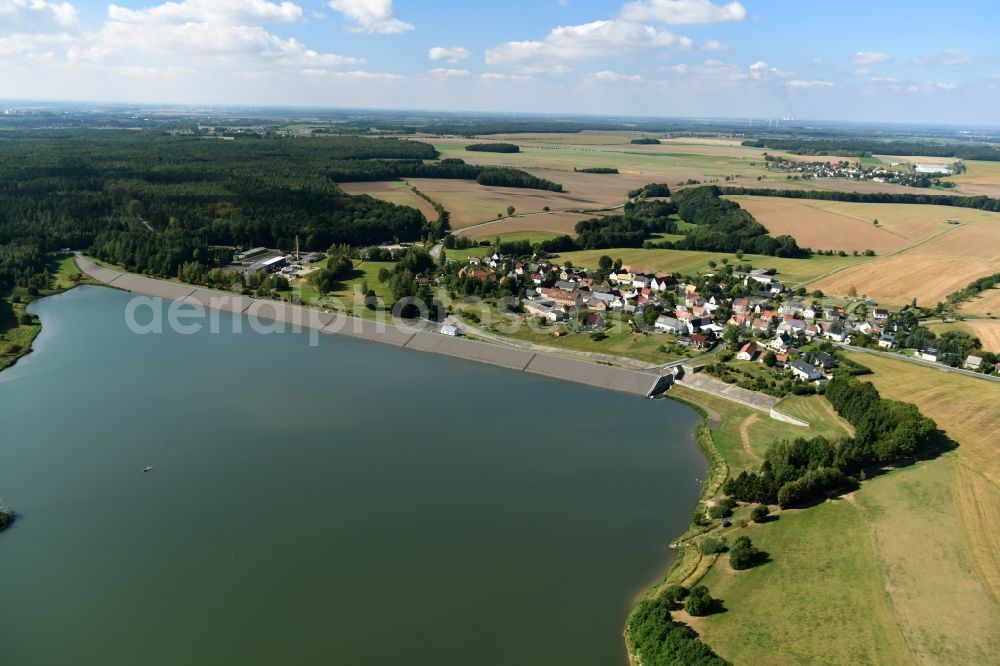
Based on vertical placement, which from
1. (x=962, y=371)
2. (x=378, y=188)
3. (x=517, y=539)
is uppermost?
(x=378, y=188)

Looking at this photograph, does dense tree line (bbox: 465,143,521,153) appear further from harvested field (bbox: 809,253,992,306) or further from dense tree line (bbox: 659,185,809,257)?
harvested field (bbox: 809,253,992,306)

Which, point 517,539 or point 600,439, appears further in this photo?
point 600,439

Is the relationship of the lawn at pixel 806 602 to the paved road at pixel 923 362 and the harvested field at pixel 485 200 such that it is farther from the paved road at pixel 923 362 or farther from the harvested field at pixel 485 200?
the harvested field at pixel 485 200

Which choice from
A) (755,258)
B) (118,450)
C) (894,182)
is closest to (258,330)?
(118,450)

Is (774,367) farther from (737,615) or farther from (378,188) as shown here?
(378,188)

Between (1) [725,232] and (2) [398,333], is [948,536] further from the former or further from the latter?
(1) [725,232]
